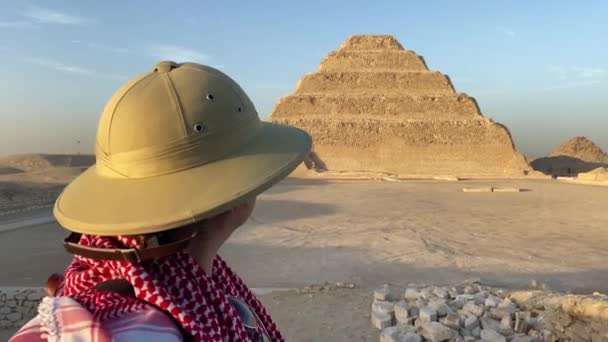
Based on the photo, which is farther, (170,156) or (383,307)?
(383,307)

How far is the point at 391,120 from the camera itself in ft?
161

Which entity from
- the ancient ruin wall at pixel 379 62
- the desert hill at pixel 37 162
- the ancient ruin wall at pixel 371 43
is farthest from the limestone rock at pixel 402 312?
the ancient ruin wall at pixel 371 43

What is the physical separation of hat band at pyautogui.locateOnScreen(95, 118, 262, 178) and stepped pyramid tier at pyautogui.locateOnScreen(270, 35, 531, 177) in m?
40.5

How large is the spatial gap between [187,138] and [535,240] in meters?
11.3

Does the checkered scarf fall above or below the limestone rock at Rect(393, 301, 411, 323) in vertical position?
above

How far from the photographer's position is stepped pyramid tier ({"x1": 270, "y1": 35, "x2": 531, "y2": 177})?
1759 inches

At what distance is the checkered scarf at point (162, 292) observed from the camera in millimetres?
944

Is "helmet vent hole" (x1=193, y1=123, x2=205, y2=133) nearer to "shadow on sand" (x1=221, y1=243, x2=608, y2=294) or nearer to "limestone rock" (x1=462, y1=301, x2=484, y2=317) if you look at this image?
"limestone rock" (x1=462, y1=301, x2=484, y2=317)

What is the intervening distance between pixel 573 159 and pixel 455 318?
56.6 m

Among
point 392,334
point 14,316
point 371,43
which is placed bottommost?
point 14,316

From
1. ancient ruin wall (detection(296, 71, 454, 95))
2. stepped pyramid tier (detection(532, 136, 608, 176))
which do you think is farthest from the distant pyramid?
ancient ruin wall (detection(296, 71, 454, 95))

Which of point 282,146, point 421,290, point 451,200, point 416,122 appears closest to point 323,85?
point 416,122

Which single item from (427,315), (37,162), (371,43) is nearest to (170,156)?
(427,315)

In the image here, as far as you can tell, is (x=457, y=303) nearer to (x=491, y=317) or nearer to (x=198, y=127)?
(x=491, y=317)
